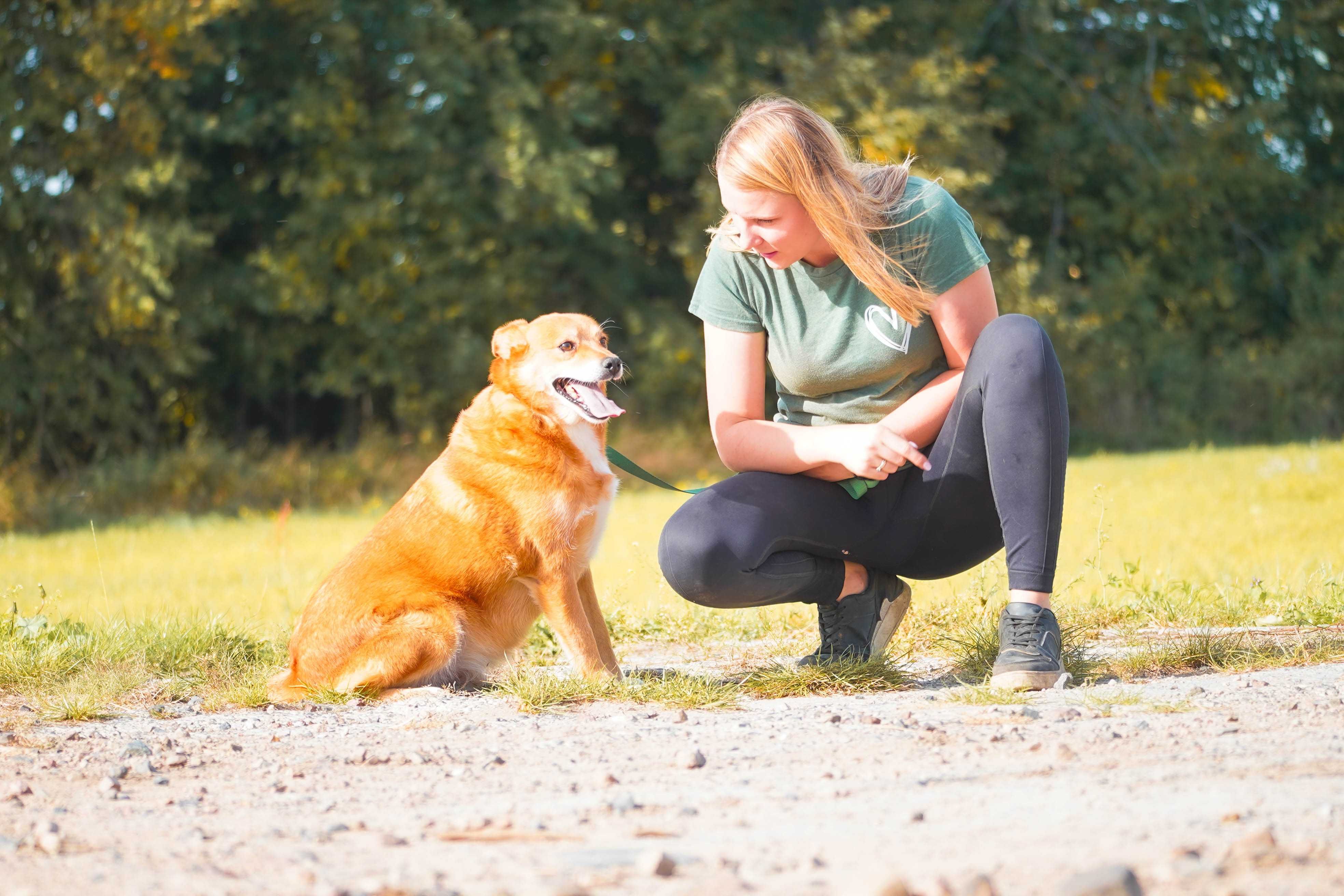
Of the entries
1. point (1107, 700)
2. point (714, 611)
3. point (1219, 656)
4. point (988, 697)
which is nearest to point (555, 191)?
point (714, 611)

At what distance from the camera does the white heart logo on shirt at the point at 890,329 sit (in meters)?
3.45

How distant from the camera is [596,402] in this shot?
3.92m

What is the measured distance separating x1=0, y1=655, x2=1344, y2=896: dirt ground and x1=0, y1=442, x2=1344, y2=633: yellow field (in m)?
1.20

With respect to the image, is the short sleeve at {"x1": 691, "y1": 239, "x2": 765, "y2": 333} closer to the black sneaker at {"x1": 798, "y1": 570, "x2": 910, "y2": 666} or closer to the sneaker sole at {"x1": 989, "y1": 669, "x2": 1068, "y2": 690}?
the black sneaker at {"x1": 798, "y1": 570, "x2": 910, "y2": 666}

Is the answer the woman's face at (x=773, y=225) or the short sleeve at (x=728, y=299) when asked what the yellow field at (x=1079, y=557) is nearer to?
the short sleeve at (x=728, y=299)

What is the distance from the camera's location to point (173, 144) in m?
12.4

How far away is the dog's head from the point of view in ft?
12.9

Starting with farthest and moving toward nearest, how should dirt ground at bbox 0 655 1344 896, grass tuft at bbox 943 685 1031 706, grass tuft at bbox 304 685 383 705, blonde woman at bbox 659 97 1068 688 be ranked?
1. grass tuft at bbox 304 685 383 705
2. blonde woman at bbox 659 97 1068 688
3. grass tuft at bbox 943 685 1031 706
4. dirt ground at bbox 0 655 1344 896

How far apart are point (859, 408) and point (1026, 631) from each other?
0.80 meters

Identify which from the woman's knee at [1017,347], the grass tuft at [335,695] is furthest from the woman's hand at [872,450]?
the grass tuft at [335,695]

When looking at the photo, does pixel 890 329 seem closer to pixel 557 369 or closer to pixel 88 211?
pixel 557 369

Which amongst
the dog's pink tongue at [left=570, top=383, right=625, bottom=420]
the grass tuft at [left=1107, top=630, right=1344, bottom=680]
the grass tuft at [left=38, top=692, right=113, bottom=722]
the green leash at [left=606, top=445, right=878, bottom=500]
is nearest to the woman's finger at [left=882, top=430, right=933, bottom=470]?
the green leash at [left=606, top=445, right=878, bottom=500]

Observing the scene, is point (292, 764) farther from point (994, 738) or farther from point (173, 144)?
point (173, 144)

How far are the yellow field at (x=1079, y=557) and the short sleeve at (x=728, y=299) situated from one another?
53.4 inches
